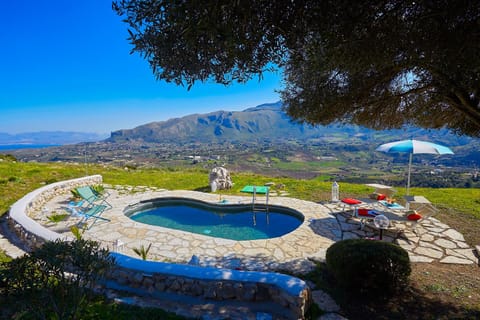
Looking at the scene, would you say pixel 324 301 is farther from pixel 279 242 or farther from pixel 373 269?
pixel 279 242

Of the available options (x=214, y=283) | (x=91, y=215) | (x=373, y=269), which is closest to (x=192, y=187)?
(x=91, y=215)

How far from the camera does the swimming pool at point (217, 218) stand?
26.6 feet

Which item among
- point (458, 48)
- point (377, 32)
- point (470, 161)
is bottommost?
point (470, 161)

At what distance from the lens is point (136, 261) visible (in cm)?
421

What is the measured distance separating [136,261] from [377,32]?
16.5 feet

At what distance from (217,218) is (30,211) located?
256 inches

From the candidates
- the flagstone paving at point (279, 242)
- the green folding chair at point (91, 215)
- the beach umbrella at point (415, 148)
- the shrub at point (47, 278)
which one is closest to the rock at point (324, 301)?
the flagstone paving at point (279, 242)

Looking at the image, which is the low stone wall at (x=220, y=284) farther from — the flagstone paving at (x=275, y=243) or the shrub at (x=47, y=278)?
the shrub at (x=47, y=278)

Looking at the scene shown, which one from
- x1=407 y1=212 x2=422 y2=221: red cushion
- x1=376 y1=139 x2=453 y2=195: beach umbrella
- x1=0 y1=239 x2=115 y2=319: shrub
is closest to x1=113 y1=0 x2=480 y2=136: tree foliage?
x1=0 y1=239 x2=115 y2=319: shrub

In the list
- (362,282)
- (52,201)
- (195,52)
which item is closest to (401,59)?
(195,52)

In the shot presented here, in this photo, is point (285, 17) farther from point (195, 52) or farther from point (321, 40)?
point (195, 52)

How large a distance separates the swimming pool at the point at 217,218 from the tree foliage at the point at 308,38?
18.6 ft

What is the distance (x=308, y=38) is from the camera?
2.94 meters

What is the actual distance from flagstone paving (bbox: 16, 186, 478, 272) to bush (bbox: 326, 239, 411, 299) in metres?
1.16
